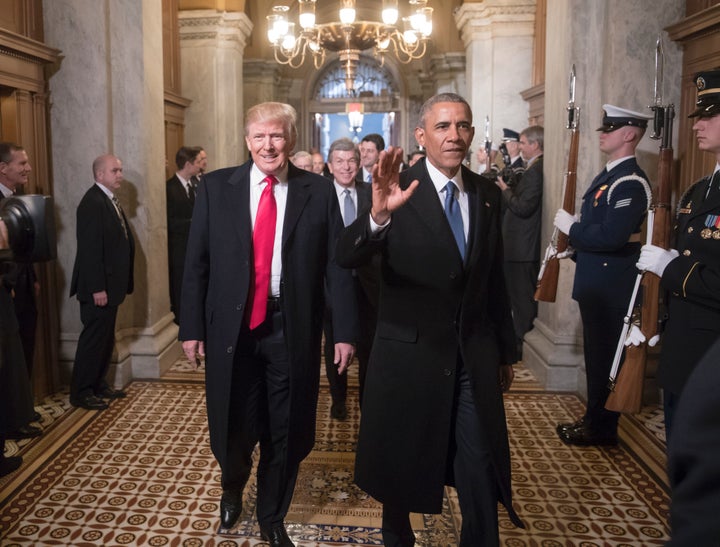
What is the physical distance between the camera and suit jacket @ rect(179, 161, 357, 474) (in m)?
3.09

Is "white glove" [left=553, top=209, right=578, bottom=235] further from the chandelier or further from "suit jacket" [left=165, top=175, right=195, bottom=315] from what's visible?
the chandelier

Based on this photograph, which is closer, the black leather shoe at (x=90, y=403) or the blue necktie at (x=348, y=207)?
the blue necktie at (x=348, y=207)

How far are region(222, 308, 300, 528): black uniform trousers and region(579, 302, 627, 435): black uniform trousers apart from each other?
2217 mm

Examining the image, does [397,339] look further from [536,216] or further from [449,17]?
[449,17]

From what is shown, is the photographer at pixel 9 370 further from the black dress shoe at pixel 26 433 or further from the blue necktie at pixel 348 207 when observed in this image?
the blue necktie at pixel 348 207

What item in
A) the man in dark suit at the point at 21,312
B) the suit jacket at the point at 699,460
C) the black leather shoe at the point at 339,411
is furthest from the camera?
the black leather shoe at the point at 339,411

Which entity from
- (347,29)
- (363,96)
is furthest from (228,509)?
(363,96)

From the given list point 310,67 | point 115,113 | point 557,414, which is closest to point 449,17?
point 310,67

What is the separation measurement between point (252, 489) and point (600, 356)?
233 centimetres

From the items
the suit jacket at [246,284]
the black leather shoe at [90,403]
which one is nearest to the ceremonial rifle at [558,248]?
the suit jacket at [246,284]

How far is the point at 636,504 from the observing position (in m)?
3.73

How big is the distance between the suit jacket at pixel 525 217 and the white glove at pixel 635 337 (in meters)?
2.95

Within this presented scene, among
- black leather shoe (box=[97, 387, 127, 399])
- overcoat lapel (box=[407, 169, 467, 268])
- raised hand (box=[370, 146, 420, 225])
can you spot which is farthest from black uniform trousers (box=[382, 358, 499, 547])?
black leather shoe (box=[97, 387, 127, 399])

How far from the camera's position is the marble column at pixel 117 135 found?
18.6 feet
